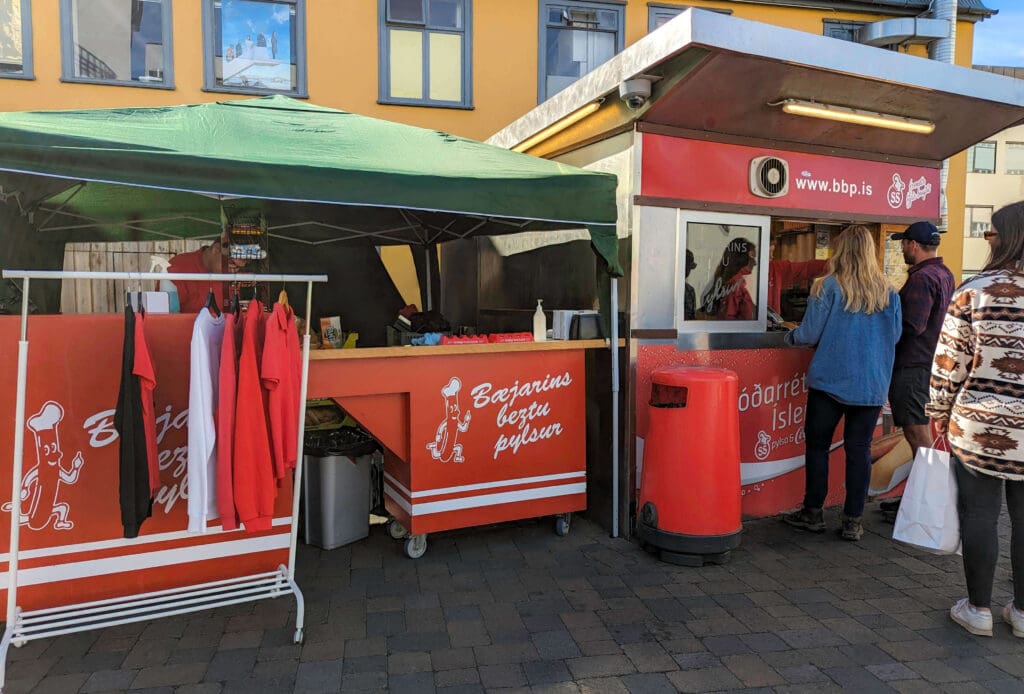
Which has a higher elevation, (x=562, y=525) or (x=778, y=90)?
(x=778, y=90)

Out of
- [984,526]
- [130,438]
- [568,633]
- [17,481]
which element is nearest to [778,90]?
[984,526]

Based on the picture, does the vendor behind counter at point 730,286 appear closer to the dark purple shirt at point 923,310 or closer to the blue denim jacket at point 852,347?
the blue denim jacket at point 852,347

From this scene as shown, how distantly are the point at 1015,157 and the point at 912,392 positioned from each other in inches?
1111

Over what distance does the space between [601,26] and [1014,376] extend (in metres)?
8.10

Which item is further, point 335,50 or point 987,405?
point 335,50

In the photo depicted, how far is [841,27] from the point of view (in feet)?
32.6

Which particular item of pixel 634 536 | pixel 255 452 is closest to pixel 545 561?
pixel 634 536

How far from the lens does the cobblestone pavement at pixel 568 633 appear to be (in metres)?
2.65

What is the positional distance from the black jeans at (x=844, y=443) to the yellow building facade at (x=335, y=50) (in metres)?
6.26

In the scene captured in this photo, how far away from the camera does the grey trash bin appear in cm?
402

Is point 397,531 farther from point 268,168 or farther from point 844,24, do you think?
point 844,24

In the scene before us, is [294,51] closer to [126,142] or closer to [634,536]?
[126,142]

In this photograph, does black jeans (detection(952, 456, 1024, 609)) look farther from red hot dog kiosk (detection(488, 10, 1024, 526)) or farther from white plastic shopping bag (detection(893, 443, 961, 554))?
red hot dog kiosk (detection(488, 10, 1024, 526))

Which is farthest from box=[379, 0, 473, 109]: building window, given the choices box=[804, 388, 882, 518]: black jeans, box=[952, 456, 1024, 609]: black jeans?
box=[952, 456, 1024, 609]: black jeans
